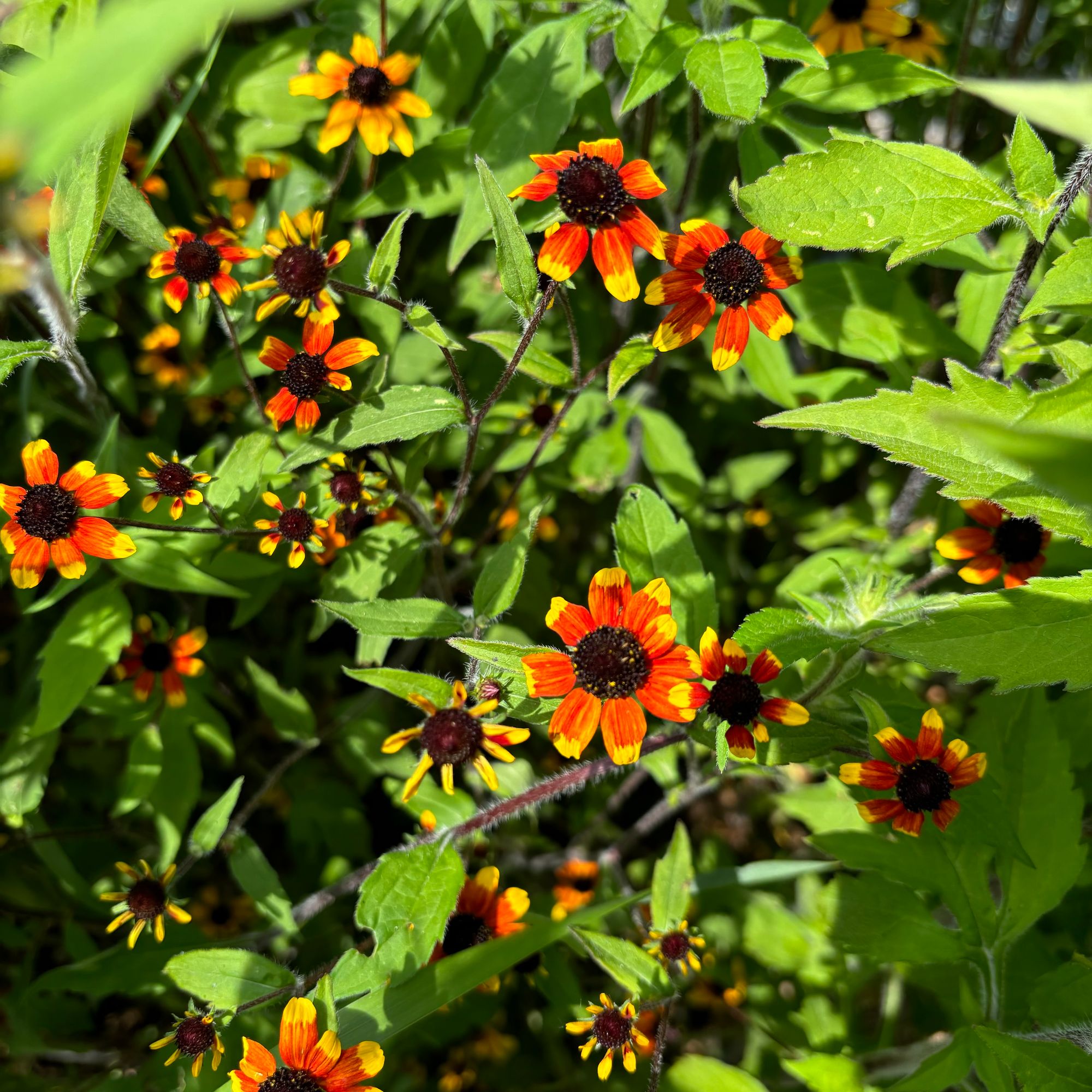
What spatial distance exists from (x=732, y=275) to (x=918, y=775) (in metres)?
1.03

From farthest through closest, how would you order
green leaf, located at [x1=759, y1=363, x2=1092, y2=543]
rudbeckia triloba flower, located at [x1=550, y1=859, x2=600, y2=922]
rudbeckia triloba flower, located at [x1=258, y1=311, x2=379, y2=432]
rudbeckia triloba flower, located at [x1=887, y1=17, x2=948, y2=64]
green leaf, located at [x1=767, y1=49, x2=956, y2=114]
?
rudbeckia triloba flower, located at [x1=887, y1=17, x2=948, y2=64], rudbeckia triloba flower, located at [x1=550, y1=859, x2=600, y2=922], green leaf, located at [x1=767, y1=49, x2=956, y2=114], rudbeckia triloba flower, located at [x1=258, y1=311, x2=379, y2=432], green leaf, located at [x1=759, y1=363, x2=1092, y2=543]

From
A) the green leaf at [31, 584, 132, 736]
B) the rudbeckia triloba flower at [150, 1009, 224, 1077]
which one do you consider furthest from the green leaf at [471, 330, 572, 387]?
the rudbeckia triloba flower at [150, 1009, 224, 1077]

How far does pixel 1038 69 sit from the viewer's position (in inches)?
135

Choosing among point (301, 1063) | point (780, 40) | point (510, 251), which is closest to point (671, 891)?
point (301, 1063)

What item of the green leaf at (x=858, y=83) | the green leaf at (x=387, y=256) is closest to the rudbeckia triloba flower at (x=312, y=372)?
the green leaf at (x=387, y=256)

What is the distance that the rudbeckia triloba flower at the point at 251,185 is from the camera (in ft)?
8.02

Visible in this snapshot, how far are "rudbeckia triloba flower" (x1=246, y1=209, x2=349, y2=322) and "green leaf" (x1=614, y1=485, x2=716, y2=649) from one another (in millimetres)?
763

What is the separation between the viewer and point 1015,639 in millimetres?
1374

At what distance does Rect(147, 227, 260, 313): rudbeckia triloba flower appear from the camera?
1874mm

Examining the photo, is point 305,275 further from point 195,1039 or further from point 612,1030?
point 612,1030

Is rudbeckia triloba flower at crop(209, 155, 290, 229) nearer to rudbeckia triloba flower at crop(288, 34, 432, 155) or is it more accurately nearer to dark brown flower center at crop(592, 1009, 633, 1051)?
rudbeckia triloba flower at crop(288, 34, 432, 155)

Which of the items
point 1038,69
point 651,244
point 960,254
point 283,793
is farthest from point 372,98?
point 1038,69

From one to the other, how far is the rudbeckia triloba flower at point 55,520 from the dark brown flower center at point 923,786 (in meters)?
1.56

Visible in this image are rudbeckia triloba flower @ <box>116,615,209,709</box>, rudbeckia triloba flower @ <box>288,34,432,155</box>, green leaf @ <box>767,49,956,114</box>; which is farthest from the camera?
rudbeckia triloba flower @ <box>116,615,209,709</box>
